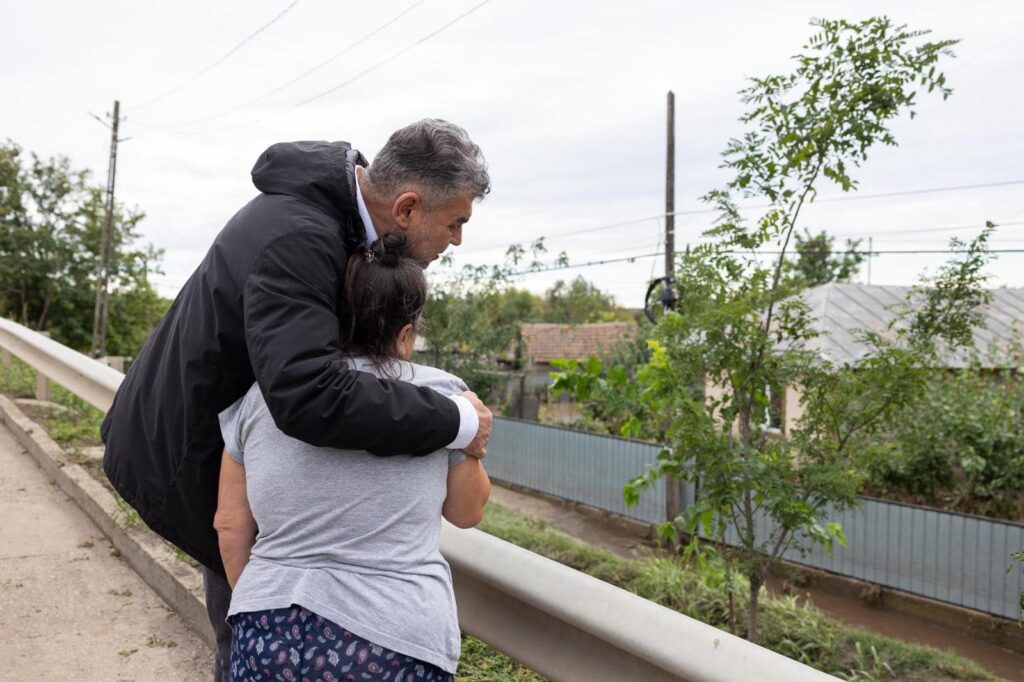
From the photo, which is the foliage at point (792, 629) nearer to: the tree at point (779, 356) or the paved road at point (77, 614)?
the tree at point (779, 356)

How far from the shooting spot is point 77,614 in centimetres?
360

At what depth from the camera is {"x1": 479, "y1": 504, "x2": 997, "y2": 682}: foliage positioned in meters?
4.86

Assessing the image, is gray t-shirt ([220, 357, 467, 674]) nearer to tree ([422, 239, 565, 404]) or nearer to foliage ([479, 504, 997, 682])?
foliage ([479, 504, 997, 682])

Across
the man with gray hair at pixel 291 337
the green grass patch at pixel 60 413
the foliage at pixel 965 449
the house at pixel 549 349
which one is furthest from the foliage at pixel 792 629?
A: the foliage at pixel 965 449

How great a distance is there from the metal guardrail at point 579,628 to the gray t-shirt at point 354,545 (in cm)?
41

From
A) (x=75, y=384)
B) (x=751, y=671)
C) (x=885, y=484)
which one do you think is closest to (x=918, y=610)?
(x=885, y=484)

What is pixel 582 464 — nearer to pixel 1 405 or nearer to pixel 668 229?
pixel 668 229

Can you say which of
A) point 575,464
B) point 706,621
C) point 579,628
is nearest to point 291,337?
point 579,628

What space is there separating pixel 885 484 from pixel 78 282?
36.0 meters

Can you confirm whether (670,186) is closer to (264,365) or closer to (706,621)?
(706,621)

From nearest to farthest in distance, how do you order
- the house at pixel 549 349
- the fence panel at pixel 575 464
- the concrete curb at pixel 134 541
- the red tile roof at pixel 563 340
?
the concrete curb at pixel 134 541
the fence panel at pixel 575 464
the house at pixel 549 349
the red tile roof at pixel 563 340

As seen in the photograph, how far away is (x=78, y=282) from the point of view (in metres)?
39.9

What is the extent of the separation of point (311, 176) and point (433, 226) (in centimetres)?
27

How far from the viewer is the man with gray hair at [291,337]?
1.56 metres
